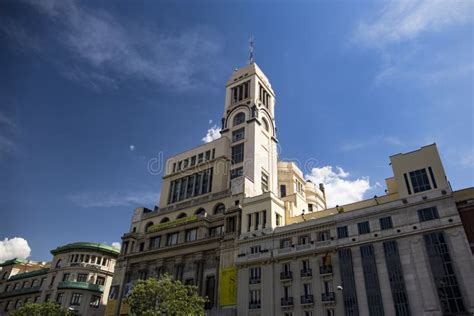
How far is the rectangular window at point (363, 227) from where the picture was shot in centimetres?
5066

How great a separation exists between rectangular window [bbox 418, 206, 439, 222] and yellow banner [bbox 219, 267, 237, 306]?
1135 inches

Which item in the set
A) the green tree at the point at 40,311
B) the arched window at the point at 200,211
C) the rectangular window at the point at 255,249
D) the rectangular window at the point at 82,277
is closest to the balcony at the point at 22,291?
the rectangular window at the point at 82,277

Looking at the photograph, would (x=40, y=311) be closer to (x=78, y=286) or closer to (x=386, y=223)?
(x=78, y=286)

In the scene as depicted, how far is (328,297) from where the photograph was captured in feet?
160

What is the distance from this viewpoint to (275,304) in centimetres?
5250

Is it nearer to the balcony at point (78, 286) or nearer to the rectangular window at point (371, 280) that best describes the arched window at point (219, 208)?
the rectangular window at point (371, 280)

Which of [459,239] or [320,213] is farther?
[320,213]

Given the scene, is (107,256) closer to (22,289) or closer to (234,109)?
(22,289)

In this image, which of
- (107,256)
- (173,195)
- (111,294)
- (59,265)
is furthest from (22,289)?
(173,195)

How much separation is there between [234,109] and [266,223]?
3515 centimetres

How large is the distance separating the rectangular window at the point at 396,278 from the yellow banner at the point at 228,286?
76.5 feet

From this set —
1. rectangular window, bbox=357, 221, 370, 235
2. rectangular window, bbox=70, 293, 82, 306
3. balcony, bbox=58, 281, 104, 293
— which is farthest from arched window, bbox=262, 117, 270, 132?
rectangular window, bbox=70, 293, 82, 306

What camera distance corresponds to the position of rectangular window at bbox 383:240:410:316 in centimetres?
4353

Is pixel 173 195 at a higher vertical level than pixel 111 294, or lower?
higher
